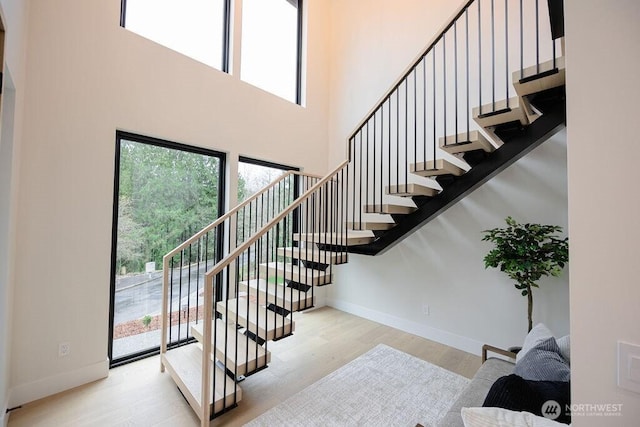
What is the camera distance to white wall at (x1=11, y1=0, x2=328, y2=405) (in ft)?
6.72

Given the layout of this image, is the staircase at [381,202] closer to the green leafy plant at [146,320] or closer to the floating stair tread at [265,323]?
the floating stair tread at [265,323]

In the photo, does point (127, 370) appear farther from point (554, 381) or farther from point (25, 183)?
point (554, 381)

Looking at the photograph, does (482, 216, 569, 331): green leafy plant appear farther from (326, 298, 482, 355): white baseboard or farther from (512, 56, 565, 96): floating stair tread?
(512, 56, 565, 96): floating stair tread

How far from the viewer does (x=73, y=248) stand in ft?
7.29

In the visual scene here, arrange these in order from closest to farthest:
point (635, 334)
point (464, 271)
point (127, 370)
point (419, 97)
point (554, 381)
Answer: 1. point (635, 334)
2. point (554, 381)
3. point (127, 370)
4. point (464, 271)
5. point (419, 97)

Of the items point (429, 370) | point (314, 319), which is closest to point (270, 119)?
point (314, 319)

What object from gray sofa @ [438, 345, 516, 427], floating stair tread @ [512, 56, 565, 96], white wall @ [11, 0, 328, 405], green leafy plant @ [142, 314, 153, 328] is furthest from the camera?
green leafy plant @ [142, 314, 153, 328]

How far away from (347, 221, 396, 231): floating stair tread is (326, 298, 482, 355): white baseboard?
1.40 metres

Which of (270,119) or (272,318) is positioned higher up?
(270,119)

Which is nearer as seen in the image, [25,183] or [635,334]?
[635,334]

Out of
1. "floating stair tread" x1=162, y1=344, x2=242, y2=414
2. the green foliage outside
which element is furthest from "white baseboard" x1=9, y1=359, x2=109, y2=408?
the green foliage outside

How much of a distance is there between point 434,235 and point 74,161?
3.71 metres

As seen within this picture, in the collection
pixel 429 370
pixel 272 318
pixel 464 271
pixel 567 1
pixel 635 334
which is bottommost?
pixel 429 370

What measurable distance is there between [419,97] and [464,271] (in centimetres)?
222
